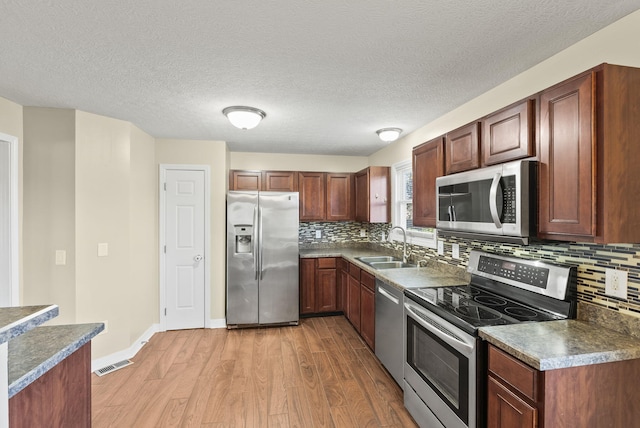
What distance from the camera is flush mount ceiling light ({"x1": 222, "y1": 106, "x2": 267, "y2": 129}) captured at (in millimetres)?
2564

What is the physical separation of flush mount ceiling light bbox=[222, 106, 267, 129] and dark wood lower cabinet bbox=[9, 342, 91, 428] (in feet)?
6.23

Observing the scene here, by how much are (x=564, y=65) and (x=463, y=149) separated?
0.67 meters

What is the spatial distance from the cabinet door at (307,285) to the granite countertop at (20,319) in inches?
124

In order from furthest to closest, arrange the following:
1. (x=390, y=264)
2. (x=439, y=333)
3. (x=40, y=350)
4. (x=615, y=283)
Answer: (x=390, y=264) < (x=439, y=333) < (x=615, y=283) < (x=40, y=350)

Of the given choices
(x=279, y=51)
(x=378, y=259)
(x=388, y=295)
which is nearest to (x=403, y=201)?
(x=378, y=259)

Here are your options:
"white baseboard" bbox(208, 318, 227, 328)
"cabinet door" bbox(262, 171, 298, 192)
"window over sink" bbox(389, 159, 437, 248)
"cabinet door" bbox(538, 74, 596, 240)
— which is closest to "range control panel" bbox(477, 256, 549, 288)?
"cabinet door" bbox(538, 74, 596, 240)

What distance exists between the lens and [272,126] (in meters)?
3.17

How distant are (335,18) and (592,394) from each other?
1.97 meters

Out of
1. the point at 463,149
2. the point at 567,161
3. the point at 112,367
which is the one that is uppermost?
the point at 463,149

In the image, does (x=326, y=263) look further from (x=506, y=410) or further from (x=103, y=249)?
(x=506, y=410)

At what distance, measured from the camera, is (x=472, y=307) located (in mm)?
1810

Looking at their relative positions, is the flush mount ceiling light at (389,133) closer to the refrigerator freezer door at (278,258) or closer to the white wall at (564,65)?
the white wall at (564,65)

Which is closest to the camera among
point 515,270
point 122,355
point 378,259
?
point 515,270

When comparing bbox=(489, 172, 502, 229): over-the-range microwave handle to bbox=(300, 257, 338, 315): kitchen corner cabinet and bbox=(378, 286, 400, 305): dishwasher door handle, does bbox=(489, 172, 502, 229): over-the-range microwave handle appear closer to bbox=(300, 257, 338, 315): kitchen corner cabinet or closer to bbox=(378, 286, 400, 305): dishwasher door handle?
bbox=(378, 286, 400, 305): dishwasher door handle
